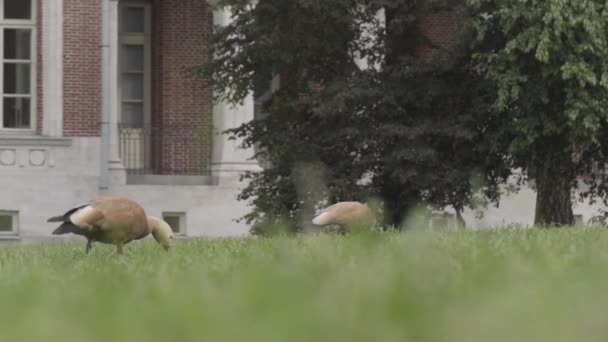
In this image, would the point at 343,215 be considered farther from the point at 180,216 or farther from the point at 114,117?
the point at 114,117

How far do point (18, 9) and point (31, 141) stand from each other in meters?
2.98

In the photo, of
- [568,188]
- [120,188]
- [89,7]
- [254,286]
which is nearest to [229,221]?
[120,188]

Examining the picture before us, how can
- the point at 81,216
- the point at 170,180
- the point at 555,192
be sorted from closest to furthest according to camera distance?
the point at 81,216, the point at 555,192, the point at 170,180

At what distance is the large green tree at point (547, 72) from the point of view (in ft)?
70.8

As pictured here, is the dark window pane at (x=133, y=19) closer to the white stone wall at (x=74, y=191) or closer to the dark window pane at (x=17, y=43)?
the dark window pane at (x=17, y=43)

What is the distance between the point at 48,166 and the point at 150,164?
2650mm

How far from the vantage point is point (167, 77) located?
32.6 meters

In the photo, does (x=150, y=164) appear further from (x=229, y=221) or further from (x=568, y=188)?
(x=568, y=188)

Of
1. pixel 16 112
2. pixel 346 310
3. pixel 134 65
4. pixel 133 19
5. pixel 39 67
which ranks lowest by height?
pixel 346 310

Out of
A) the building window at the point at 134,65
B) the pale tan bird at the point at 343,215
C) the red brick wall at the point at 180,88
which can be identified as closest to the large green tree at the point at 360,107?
the pale tan bird at the point at 343,215

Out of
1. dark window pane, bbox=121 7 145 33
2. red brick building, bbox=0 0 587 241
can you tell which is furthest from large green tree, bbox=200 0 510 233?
dark window pane, bbox=121 7 145 33

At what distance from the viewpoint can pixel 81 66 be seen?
103ft

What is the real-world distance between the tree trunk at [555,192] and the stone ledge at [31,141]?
11.1m

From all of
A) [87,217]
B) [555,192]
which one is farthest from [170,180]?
[87,217]
